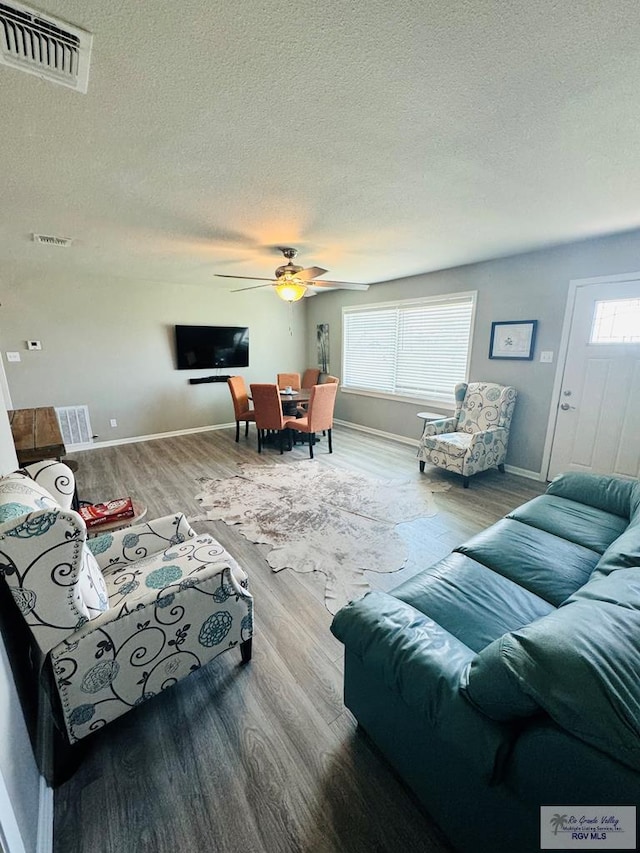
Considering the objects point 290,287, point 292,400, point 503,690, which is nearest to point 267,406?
point 292,400

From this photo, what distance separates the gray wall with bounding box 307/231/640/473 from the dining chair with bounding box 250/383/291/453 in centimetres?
209

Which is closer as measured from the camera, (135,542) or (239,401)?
(135,542)

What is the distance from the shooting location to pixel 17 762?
934 millimetres

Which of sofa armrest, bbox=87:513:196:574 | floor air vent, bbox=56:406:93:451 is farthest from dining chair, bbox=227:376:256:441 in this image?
sofa armrest, bbox=87:513:196:574

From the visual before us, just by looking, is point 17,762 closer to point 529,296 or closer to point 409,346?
point 529,296

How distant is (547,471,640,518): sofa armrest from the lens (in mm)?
1975

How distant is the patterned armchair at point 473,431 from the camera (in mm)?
3535

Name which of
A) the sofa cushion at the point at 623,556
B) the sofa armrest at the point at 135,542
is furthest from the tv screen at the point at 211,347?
the sofa cushion at the point at 623,556

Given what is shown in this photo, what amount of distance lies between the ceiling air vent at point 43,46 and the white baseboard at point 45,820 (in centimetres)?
235

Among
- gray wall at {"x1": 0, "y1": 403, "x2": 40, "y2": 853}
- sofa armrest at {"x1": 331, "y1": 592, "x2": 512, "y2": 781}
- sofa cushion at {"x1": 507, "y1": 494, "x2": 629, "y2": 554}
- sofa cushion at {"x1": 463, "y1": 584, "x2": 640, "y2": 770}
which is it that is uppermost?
sofa cushion at {"x1": 463, "y1": 584, "x2": 640, "y2": 770}

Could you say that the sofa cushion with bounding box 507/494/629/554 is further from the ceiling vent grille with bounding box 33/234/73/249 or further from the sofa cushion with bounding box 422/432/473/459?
the ceiling vent grille with bounding box 33/234/73/249

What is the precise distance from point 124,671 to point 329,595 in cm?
116

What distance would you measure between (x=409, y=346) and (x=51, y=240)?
13.9 feet

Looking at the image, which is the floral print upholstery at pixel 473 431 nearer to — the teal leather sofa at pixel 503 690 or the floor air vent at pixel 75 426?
the teal leather sofa at pixel 503 690
